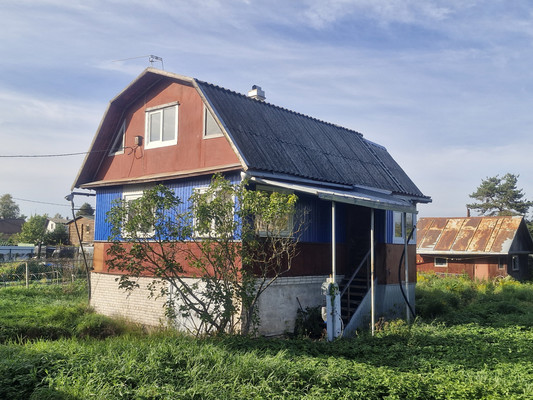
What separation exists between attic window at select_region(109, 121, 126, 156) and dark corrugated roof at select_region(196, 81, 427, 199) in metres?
3.48

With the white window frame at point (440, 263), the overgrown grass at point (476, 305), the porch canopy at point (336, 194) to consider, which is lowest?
the overgrown grass at point (476, 305)

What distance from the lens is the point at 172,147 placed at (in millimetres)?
13984

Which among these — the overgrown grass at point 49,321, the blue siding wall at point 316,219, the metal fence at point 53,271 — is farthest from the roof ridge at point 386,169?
the metal fence at point 53,271

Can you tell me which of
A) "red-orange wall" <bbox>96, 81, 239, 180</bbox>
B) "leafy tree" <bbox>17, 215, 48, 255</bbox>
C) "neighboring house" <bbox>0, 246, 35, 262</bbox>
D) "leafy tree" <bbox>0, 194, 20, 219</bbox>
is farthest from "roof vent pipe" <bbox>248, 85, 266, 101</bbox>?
"leafy tree" <bbox>0, 194, 20, 219</bbox>

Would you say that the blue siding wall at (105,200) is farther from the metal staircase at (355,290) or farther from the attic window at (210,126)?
the metal staircase at (355,290)

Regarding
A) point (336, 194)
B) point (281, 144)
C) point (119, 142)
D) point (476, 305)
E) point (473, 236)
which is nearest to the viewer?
point (336, 194)

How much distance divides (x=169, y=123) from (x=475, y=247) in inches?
824

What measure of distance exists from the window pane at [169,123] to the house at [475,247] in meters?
20.1

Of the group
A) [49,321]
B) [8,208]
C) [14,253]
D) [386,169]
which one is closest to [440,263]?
[386,169]

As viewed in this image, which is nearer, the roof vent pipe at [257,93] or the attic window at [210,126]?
the attic window at [210,126]

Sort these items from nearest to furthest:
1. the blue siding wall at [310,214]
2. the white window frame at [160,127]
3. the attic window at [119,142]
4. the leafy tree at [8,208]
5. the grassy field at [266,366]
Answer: the grassy field at [266,366] → the blue siding wall at [310,214] → the white window frame at [160,127] → the attic window at [119,142] → the leafy tree at [8,208]

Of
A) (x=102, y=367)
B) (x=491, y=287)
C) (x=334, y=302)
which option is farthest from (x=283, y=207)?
(x=491, y=287)

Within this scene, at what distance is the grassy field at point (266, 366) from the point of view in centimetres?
656

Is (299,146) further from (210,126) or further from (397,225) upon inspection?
(397,225)
